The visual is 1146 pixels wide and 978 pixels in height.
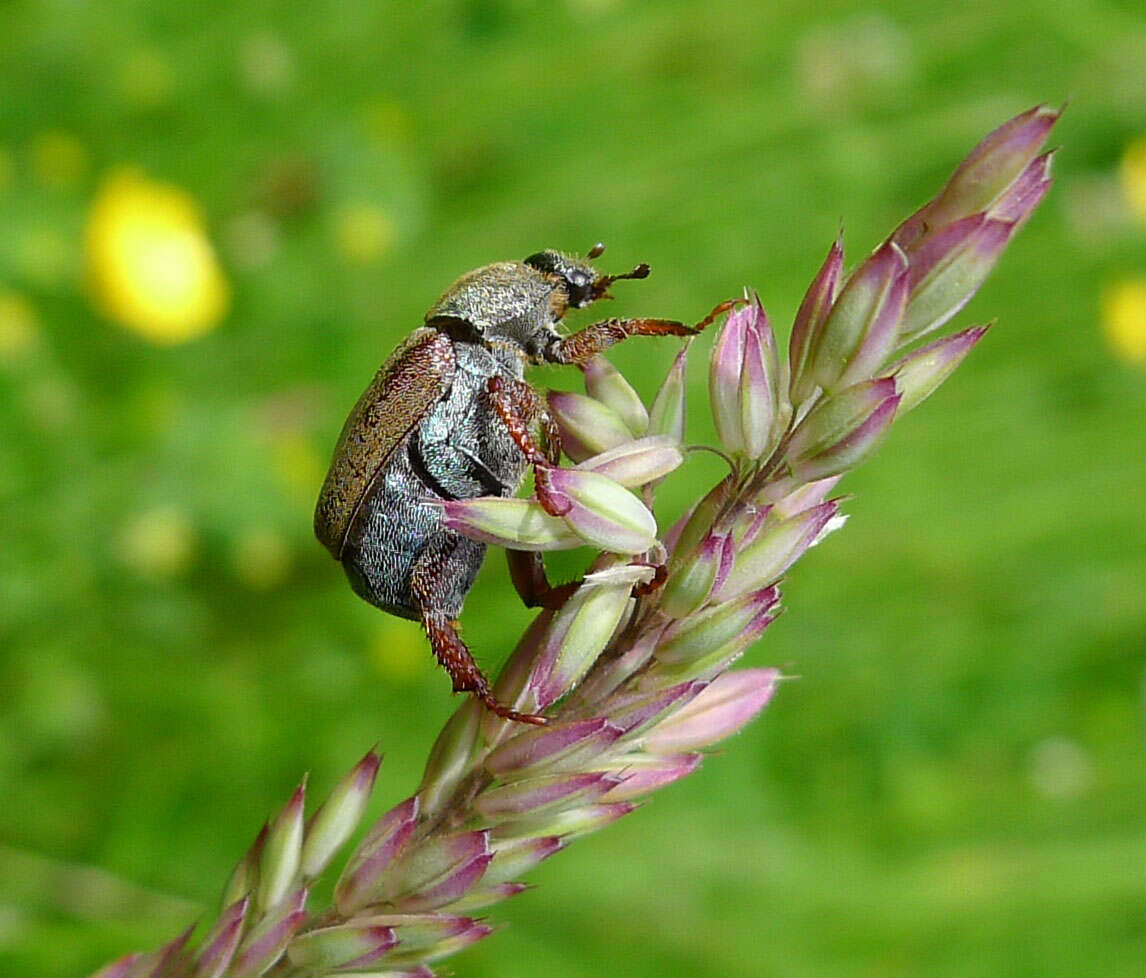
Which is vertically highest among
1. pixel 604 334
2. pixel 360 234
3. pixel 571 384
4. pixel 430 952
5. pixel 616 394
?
pixel 360 234

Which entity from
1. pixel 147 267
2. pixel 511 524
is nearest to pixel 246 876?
pixel 511 524

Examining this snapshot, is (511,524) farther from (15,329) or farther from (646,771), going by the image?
(15,329)

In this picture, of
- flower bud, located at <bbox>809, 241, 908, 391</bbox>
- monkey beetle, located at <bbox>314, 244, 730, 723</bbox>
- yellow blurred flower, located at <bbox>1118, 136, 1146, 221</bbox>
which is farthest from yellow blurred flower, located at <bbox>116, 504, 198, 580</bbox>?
yellow blurred flower, located at <bbox>1118, 136, 1146, 221</bbox>

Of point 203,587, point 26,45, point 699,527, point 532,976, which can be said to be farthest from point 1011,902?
point 26,45

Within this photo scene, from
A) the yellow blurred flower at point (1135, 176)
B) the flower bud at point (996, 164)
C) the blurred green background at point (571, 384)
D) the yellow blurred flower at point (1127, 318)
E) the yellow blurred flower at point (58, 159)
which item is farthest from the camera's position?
the yellow blurred flower at point (1135, 176)

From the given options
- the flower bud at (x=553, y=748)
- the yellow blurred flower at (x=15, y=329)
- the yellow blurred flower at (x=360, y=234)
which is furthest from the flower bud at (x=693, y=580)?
the yellow blurred flower at (x=360, y=234)

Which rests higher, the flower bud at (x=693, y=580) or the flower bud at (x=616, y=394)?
the flower bud at (x=616, y=394)

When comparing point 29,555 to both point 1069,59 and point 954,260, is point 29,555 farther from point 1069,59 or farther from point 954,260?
point 1069,59

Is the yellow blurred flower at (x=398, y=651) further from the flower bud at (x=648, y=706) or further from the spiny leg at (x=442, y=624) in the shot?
the flower bud at (x=648, y=706)
